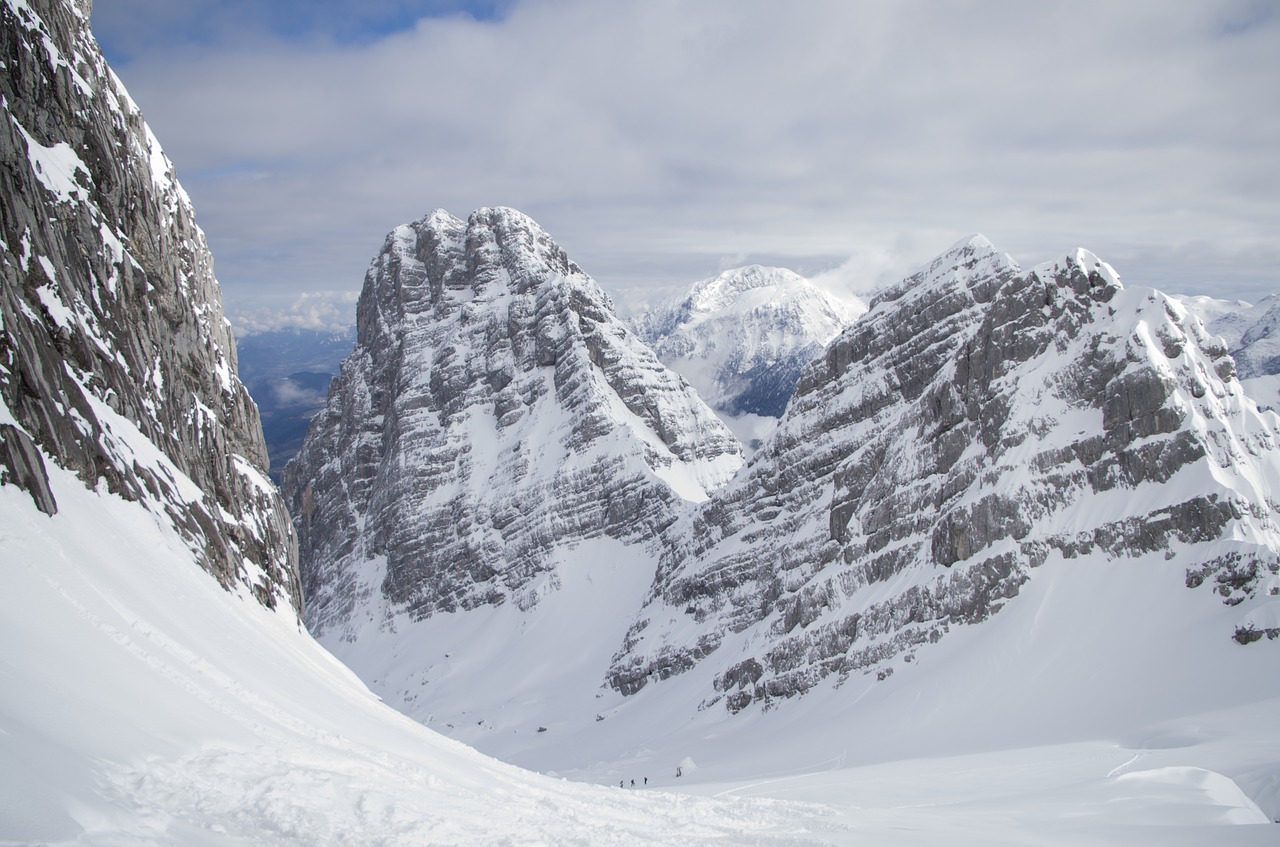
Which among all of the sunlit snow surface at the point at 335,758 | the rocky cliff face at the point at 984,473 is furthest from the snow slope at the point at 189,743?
the rocky cliff face at the point at 984,473

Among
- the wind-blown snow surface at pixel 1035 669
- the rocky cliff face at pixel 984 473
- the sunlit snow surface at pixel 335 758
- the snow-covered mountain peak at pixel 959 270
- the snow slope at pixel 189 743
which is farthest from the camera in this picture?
the snow-covered mountain peak at pixel 959 270

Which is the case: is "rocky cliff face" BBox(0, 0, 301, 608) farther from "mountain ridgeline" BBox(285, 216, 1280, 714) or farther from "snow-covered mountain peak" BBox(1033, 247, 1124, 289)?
"snow-covered mountain peak" BBox(1033, 247, 1124, 289)

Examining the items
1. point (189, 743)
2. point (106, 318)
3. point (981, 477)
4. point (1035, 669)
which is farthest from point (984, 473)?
point (189, 743)

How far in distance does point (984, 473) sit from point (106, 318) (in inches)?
3741

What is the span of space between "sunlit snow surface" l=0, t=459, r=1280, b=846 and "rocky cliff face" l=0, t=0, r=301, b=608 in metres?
2.94

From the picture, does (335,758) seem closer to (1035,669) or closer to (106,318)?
(106,318)

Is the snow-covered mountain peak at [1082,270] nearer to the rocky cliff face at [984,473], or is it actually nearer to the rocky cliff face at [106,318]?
the rocky cliff face at [984,473]

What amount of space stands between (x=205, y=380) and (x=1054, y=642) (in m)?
84.6

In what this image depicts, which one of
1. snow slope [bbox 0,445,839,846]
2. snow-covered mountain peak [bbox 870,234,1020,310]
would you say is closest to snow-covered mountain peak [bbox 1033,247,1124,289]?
snow-covered mountain peak [bbox 870,234,1020,310]

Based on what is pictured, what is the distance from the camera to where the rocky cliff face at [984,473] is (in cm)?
9994

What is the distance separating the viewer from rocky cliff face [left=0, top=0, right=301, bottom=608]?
3866 centimetres

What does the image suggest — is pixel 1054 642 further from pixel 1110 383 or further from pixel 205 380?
pixel 205 380

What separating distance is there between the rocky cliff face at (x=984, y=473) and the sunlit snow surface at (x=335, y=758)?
20817 mm

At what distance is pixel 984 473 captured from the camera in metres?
113
